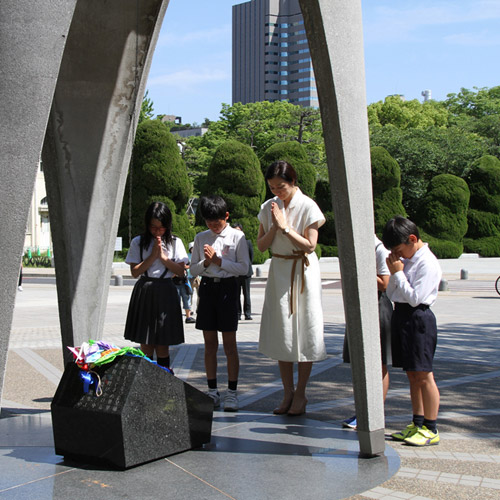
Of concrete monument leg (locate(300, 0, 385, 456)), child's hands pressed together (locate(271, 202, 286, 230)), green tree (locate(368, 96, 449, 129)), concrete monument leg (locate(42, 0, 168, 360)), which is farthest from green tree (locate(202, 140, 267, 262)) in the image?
green tree (locate(368, 96, 449, 129))

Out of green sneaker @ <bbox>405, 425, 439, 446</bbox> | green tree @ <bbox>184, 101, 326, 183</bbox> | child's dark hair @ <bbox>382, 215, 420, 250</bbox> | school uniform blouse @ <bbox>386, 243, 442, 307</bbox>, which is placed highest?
green tree @ <bbox>184, 101, 326, 183</bbox>

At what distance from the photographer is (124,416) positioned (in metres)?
4.25

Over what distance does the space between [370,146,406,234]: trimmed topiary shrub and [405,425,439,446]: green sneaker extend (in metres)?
31.3

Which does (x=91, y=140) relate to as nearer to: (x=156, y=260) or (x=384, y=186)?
(x=156, y=260)

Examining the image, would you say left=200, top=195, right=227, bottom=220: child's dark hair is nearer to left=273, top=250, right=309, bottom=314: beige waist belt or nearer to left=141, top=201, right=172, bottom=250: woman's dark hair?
left=141, top=201, right=172, bottom=250: woman's dark hair

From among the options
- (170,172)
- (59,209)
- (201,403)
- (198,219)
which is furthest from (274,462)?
(198,219)

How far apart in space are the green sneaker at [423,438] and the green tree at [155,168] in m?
25.0

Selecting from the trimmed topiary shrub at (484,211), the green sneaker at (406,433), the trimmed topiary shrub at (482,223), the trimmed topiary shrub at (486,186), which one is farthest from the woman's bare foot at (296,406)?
the trimmed topiary shrub at (486,186)

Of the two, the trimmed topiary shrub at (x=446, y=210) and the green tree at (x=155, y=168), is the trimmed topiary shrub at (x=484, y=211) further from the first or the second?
the green tree at (x=155, y=168)

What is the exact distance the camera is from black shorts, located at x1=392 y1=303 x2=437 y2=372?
16.2ft

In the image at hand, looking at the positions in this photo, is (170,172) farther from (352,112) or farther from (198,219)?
(352,112)

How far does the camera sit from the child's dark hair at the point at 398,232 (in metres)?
4.99

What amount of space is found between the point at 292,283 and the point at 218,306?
0.80 meters

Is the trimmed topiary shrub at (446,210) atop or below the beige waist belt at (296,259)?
atop
